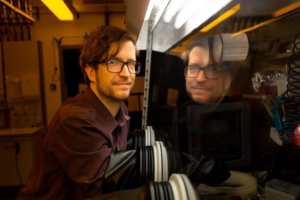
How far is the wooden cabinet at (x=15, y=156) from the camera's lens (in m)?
2.89

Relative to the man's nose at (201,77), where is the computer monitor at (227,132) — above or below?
below

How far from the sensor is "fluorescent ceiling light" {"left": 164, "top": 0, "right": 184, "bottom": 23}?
758 mm

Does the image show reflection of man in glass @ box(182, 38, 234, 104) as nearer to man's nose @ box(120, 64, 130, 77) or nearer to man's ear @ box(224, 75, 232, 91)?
man's ear @ box(224, 75, 232, 91)

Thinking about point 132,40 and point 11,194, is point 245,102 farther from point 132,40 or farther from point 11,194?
point 11,194

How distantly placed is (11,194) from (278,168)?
11.5ft

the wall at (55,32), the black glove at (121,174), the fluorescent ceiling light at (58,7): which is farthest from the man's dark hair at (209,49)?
the wall at (55,32)

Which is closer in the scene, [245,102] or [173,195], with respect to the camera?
[173,195]

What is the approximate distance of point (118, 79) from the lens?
0.95 metres

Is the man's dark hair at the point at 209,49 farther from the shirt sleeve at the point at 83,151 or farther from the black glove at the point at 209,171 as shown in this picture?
the shirt sleeve at the point at 83,151

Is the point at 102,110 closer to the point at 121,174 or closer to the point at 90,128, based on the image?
the point at 90,128

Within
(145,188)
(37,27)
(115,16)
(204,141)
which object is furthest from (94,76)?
(37,27)

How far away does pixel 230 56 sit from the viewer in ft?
2.10

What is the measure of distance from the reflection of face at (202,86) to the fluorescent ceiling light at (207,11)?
0.10 metres

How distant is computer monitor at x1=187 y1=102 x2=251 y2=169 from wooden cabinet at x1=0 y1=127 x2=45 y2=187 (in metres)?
2.89
